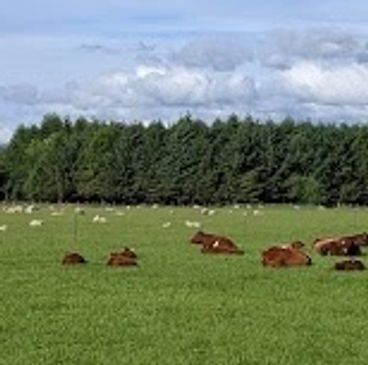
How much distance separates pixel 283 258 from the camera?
29.5 meters

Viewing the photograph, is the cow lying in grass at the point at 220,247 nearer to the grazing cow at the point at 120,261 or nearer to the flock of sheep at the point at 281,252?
the flock of sheep at the point at 281,252

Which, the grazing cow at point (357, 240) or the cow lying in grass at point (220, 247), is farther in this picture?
the grazing cow at point (357, 240)

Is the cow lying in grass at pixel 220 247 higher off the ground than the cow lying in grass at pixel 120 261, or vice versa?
the cow lying in grass at pixel 120 261

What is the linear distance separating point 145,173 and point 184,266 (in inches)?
3719

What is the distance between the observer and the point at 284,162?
123750 mm

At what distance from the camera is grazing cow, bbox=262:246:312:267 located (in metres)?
29.3

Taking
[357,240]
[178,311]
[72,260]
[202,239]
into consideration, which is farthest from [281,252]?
[178,311]

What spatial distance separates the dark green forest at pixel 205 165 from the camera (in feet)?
398

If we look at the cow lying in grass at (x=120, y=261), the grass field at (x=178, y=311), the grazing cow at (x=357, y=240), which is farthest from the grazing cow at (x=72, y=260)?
the grazing cow at (x=357, y=240)

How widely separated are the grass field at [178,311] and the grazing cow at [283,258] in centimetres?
40

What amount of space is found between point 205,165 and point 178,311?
102484 mm

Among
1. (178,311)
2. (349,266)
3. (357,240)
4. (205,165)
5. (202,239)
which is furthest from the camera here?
(205,165)

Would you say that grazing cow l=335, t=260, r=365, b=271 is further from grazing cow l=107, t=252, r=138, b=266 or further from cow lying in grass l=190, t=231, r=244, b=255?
cow lying in grass l=190, t=231, r=244, b=255

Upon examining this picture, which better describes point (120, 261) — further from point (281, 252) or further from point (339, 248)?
point (339, 248)
